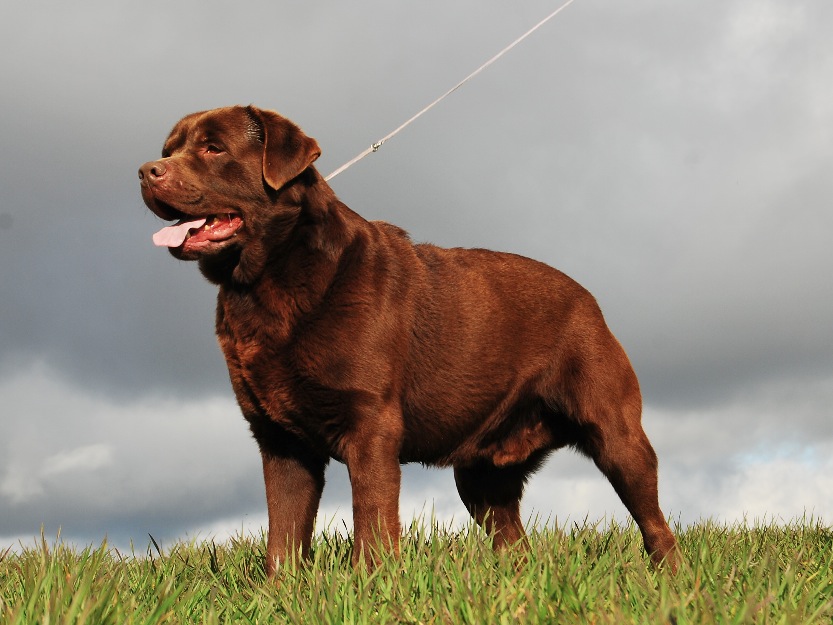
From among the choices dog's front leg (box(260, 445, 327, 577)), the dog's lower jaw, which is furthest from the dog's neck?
dog's front leg (box(260, 445, 327, 577))

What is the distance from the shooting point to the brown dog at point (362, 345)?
430 centimetres

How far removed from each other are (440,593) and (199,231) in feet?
6.31

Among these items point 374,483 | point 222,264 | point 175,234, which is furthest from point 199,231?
point 374,483

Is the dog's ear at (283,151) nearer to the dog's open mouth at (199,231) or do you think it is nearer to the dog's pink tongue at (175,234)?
the dog's open mouth at (199,231)

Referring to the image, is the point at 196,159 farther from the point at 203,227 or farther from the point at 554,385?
the point at 554,385

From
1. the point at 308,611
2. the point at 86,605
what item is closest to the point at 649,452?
the point at 308,611

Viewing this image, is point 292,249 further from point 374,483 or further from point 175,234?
point 374,483

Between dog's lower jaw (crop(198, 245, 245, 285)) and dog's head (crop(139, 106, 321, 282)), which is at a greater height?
dog's head (crop(139, 106, 321, 282))

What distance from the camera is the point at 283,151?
14.2ft

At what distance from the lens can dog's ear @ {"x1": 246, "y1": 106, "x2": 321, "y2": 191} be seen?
4.27 m

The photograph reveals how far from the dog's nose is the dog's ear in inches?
17.3

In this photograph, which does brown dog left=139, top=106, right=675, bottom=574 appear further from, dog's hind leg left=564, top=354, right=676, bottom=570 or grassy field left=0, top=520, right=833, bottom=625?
grassy field left=0, top=520, right=833, bottom=625

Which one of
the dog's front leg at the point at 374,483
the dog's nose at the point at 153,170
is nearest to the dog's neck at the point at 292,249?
the dog's nose at the point at 153,170

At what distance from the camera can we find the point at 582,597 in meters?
3.39
